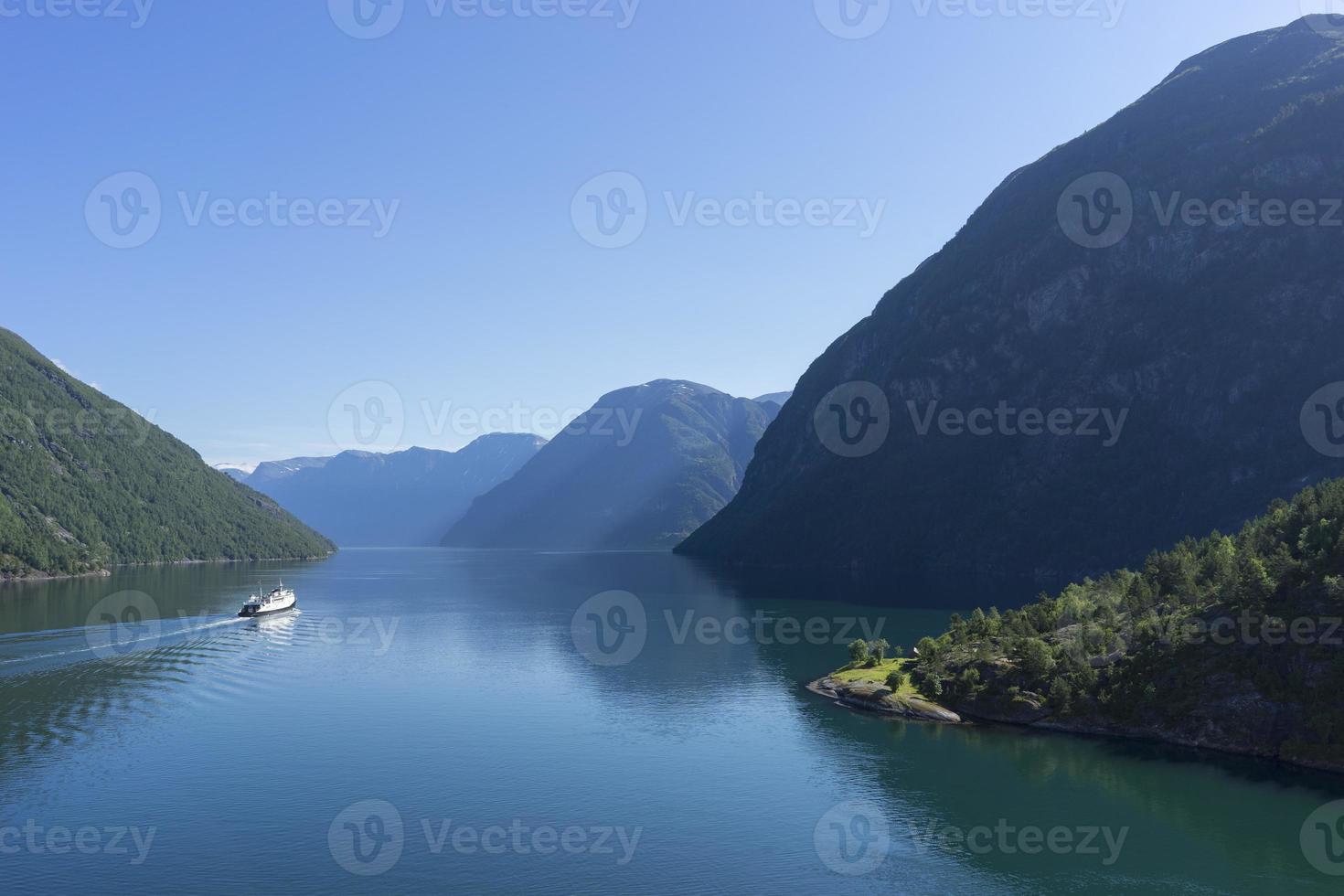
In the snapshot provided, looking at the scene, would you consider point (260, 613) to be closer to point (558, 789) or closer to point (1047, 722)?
point (558, 789)

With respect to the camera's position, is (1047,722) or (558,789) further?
(1047,722)

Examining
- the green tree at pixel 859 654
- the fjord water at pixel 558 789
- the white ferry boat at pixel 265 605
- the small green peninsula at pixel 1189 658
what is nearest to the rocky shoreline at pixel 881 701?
the small green peninsula at pixel 1189 658

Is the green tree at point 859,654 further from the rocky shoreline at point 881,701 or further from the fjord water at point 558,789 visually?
the fjord water at point 558,789

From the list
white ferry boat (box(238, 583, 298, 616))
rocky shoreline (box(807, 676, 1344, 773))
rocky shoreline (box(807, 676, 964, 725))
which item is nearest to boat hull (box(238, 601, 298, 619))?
Result: white ferry boat (box(238, 583, 298, 616))

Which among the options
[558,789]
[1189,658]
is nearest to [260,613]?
[558,789]

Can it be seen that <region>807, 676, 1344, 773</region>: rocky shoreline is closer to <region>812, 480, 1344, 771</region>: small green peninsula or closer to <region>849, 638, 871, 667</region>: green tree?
<region>812, 480, 1344, 771</region>: small green peninsula
